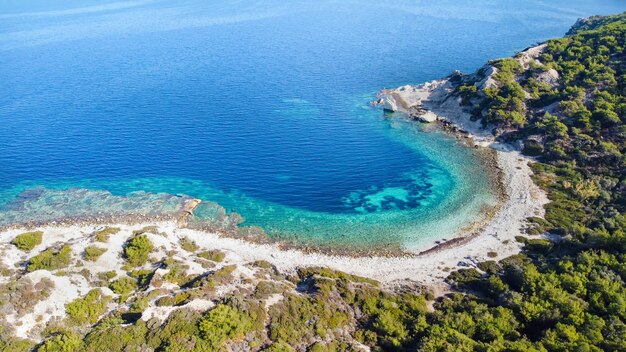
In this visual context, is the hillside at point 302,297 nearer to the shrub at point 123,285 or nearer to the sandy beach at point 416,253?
the shrub at point 123,285

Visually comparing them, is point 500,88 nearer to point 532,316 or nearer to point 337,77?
point 337,77

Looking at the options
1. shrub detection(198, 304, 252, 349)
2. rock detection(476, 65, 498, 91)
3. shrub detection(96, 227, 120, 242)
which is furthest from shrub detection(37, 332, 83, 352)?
rock detection(476, 65, 498, 91)

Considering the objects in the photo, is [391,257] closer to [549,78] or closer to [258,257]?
[258,257]

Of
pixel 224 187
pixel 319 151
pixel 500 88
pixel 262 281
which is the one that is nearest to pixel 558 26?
pixel 500 88

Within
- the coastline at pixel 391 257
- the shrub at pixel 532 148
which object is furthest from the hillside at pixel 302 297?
the shrub at pixel 532 148

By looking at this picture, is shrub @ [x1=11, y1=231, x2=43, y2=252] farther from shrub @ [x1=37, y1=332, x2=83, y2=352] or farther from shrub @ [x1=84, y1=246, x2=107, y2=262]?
shrub @ [x1=37, y1=332, x2=83, y2=352]

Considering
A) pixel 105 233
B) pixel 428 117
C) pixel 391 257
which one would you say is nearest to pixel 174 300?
pixel 105 233
